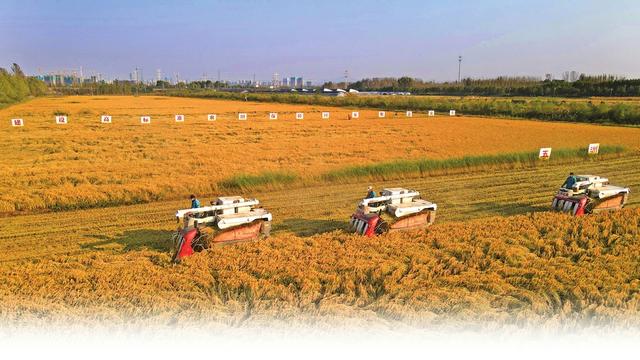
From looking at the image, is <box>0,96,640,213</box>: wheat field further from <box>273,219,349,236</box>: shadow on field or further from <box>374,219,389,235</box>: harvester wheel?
<box>374,219,389,235</box>: harvester wheel

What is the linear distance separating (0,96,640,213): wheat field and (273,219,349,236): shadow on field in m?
5.57

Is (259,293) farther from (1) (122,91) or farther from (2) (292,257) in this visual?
(1) (122,91)

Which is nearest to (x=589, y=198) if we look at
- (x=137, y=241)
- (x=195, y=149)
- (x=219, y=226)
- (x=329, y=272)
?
(x=329, y=272)

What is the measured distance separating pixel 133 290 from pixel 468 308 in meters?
6.76

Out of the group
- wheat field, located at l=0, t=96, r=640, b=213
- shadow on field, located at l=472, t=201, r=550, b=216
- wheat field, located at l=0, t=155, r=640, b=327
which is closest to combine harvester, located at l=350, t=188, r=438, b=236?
wheat field, located at l=0, t=155, r=640, b=327

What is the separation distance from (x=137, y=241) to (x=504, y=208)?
486 inches

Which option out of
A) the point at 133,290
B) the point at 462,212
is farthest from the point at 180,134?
the point at 133,290

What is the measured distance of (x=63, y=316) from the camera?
8719mm

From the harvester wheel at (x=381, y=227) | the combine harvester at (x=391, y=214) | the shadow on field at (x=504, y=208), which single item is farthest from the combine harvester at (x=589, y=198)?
the harvester wheel at (x=381, y=227)

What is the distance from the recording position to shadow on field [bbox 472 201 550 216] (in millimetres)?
16497

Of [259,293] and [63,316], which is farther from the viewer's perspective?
[259,293]

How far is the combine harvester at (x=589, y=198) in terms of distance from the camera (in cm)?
1529

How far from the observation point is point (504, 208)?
672 inches

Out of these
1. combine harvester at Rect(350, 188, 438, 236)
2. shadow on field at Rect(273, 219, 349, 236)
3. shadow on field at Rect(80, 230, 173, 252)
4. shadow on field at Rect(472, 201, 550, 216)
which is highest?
combine harvester at Rect(350, 188, 438, 236)
